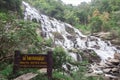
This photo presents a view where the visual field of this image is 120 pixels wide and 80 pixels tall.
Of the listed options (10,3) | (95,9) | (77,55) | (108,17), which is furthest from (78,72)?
(95,9)

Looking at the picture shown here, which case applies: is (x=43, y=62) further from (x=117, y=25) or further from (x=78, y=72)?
(x=117, y=25)

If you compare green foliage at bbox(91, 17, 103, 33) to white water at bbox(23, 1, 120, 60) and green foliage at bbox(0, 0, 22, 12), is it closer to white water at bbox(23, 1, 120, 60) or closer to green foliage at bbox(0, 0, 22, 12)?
white water at bbox(23, 1, 120, 60)

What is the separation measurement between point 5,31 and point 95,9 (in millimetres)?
39339

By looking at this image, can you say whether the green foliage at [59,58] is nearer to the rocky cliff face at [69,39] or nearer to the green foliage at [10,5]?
the green foliage at [10,5]

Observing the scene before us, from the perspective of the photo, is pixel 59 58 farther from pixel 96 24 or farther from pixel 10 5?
pixel 96 24

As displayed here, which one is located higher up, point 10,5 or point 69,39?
point 10,5

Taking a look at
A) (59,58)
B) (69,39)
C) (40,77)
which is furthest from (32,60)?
(69,39)

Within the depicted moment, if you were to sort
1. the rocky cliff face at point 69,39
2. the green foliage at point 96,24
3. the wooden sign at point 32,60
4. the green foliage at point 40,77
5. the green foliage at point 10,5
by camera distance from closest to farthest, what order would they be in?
the wooden sign at point 32,60 → the green foliage at point 40,77 → the green foliage at point 10,5 → the rocky cliff face at point 69,39 → the green foliage at point 96,24

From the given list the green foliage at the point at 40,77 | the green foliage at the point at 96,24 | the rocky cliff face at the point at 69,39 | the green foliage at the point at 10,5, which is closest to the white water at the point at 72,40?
the rocky cliff face at the point at 69,39

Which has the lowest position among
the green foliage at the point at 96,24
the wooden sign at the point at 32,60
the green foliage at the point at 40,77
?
the green foliage at the point at 40,77

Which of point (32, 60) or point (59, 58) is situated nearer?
point (32, 60)

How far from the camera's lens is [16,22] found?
32.3 feet

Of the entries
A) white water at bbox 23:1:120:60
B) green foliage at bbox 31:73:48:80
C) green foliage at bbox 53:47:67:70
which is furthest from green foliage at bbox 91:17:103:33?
green foliage at bbox 31:73:48:80

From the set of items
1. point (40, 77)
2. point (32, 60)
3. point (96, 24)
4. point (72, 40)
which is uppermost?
point (96, 24)
